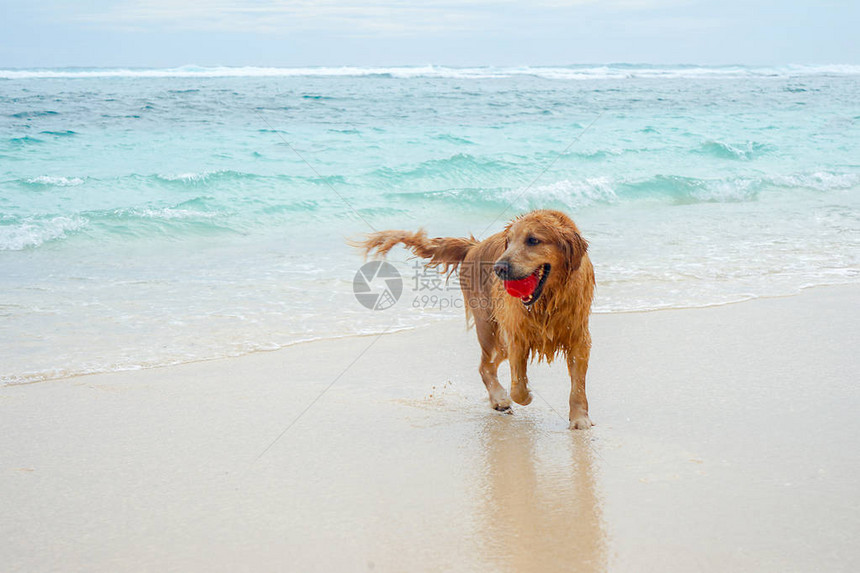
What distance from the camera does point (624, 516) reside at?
116 inches

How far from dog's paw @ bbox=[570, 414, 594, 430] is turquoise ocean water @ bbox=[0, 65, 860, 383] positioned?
2208 mm

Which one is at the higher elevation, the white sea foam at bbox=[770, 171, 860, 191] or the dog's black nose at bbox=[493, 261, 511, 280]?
the dog's black nose at bbox=[493, 261, 511, 280]

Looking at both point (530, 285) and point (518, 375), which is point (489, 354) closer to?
point (518, 375)

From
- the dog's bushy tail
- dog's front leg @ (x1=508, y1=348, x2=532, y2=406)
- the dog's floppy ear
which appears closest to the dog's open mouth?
the dog's floppy ear

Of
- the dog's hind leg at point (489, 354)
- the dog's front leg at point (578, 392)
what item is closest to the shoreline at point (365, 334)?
the dog's hind leg at point (489, 354)

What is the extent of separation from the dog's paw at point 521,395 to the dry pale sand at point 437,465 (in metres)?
0.11

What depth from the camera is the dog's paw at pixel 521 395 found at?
4.05m

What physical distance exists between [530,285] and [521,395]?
25.1 inches

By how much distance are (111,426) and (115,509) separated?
940 millimetres

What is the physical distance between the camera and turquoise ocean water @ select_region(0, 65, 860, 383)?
237 inches

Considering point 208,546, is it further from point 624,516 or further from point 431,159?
point 431,159

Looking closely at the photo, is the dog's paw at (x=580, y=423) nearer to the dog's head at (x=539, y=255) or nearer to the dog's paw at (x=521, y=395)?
the dog's paw at (x=521, y=395)

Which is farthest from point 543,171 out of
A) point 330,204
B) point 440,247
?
point 440,247

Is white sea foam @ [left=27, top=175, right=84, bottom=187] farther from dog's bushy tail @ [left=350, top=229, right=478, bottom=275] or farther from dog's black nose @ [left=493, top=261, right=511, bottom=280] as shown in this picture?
dog's black nose @ [left=493, top=261, right=511, bottom=280]
